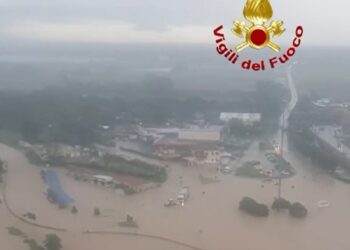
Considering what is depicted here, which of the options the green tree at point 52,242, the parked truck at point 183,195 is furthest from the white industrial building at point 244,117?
the green tree at point 52,242

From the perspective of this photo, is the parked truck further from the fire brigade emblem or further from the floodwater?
the fire brigade emblem

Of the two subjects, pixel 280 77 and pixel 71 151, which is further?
pixel 71 151

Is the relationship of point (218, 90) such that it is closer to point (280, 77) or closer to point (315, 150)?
point (280, 77)

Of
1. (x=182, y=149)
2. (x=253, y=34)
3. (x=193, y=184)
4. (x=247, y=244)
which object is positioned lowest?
(x=247, y=244)

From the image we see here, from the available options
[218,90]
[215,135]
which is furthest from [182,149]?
[218,90]

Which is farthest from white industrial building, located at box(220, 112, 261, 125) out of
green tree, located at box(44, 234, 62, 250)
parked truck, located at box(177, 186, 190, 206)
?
green tree, located at box(44, 234, 62, 250)

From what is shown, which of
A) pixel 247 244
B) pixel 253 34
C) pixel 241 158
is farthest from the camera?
pixel 241 158

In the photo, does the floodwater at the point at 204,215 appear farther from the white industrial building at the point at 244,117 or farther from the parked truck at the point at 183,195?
the white industrial building at the point at 244,117
